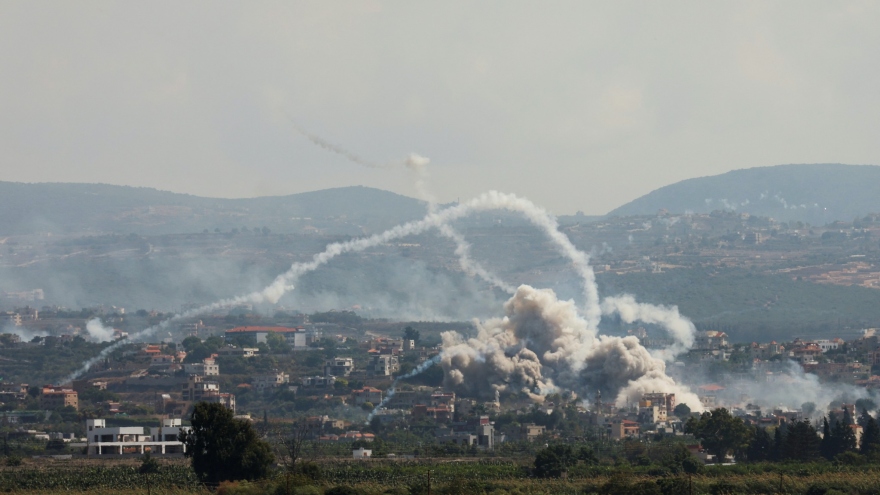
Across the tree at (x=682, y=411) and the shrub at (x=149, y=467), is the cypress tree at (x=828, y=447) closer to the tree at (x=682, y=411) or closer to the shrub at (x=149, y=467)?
the shrub at (x=149, y=467)

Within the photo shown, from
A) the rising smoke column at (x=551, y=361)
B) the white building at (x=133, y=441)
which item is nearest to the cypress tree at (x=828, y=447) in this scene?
the white building at (x=133, y=441)

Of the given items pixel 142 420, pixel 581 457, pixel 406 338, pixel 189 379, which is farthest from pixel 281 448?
pixel 406 338

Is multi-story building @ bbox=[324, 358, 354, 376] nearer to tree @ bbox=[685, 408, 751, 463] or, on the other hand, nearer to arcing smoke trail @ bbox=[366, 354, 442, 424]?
arcing smoke trail @ bbox=[366, 354, 442, 424]

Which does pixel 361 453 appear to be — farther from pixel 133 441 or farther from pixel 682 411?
pixel 682 411

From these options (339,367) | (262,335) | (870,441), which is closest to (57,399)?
(339,367)

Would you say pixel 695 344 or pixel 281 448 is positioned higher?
pixel 695 344

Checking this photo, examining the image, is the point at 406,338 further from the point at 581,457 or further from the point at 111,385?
the point at 581,457
